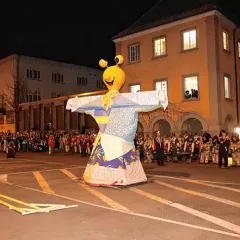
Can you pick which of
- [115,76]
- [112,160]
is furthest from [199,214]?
[115,76]

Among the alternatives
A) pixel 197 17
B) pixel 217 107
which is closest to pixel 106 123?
pixel 217 107

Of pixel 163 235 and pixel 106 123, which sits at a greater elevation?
pixel 106 123

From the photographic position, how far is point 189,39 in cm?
2405

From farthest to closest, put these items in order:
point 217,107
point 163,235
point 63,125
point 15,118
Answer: point 15,118, point 63,125, point 217,107, point 163,235

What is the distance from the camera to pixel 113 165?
11.2m

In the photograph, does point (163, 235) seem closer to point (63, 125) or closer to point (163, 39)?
point (163, 39)

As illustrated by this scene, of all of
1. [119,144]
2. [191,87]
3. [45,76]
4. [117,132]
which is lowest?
[119,144]

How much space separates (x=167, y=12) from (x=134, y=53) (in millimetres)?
3692

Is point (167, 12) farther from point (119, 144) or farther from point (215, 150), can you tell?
point (119, 144)

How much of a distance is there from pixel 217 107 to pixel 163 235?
1741 cm

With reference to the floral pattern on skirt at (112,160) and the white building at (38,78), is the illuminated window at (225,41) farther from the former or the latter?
the white building at (38,78)

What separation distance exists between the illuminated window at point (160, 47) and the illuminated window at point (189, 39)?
159cm

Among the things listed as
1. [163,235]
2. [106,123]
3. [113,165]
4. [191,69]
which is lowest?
[163,235]

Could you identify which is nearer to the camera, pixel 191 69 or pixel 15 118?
pixel 191 69
